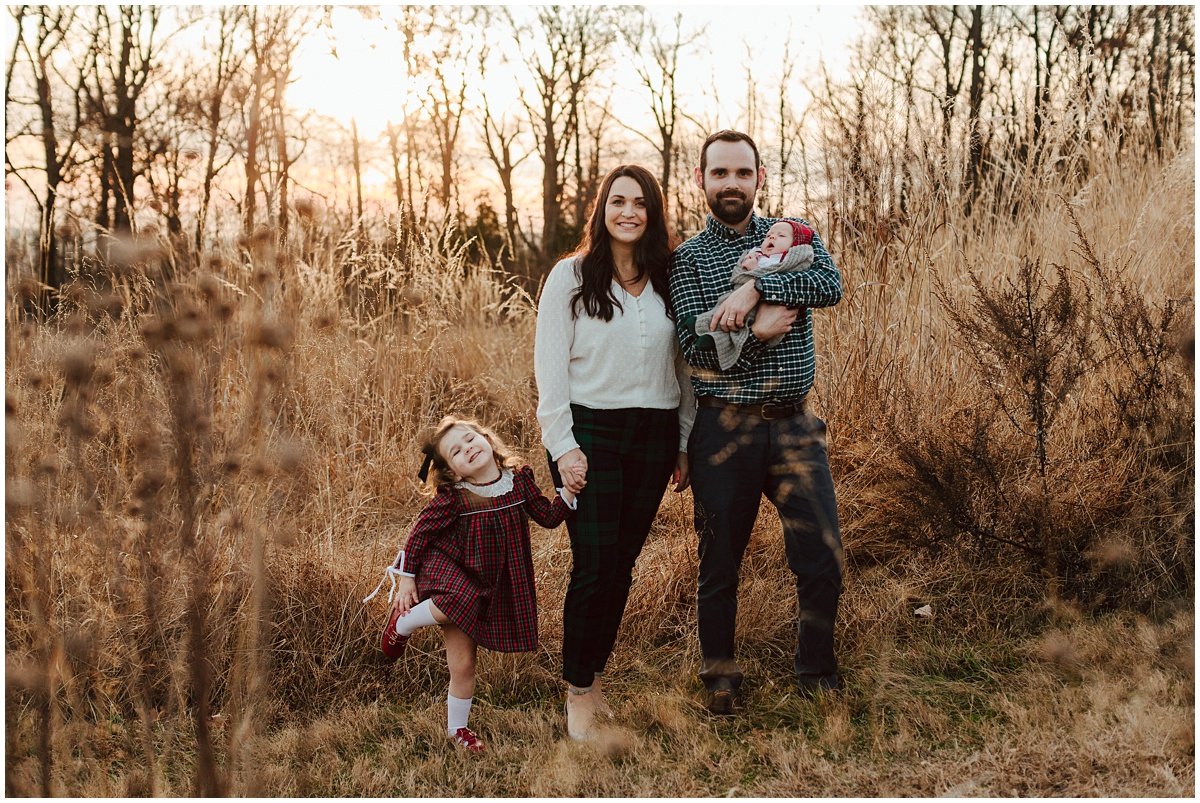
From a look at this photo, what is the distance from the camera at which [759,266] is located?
2.61m

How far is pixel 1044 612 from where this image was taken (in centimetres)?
322

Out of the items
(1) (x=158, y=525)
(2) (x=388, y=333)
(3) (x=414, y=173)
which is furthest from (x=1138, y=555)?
(3) (x=414, y=173)

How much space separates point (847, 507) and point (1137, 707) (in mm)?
1253

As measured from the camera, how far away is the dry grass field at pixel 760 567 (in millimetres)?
2451

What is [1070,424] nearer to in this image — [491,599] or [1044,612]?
[1044,612]

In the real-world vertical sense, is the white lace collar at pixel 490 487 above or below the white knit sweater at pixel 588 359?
below

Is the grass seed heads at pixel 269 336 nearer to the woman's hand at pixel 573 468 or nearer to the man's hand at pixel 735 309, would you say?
the woman's hand at pixel 573 468

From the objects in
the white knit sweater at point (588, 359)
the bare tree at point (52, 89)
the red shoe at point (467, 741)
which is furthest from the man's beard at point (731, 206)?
the bare tree at point (52, 89)

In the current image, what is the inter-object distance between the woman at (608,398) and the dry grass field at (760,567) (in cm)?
40

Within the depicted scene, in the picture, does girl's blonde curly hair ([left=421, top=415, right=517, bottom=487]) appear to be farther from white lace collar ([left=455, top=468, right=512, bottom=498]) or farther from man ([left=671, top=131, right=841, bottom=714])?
man ([left=671, top=131, right=841, bottom=714])

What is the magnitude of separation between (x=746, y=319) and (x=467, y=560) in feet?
3.57

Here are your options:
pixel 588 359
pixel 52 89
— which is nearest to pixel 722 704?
pixel 588 359

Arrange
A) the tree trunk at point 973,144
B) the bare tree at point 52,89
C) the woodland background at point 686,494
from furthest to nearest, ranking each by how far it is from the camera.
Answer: the bare tree at point 52,89
the tree trunk at point 973,144
the woodland background at point 686,494

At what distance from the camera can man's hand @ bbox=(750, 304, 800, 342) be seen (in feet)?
8.36
